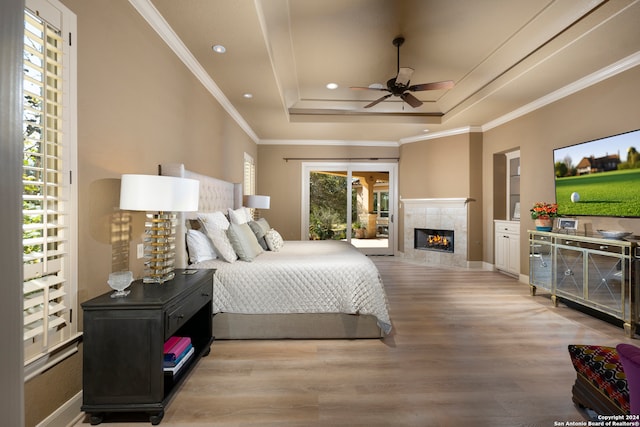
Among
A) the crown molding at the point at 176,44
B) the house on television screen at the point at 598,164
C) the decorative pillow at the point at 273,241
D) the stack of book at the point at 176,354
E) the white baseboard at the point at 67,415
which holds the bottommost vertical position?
the white baseboard at the point at 67,415

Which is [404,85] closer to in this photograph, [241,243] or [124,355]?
[241,243]

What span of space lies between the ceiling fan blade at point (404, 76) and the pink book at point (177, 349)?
133 inches

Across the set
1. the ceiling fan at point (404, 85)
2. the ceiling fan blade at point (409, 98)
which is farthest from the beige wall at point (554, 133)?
the ceiling fan blade at point (409, 98)

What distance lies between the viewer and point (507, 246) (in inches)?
211

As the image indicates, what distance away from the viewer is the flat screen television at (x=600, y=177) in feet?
10.4

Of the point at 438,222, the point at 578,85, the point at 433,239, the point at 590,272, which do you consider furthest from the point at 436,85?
the point at 433,239

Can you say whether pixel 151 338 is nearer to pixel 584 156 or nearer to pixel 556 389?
pixel 556 389

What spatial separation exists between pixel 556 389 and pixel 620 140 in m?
2.78

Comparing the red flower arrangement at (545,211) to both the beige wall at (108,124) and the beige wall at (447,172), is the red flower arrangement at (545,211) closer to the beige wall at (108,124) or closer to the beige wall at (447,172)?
the beige wall at (447,172)

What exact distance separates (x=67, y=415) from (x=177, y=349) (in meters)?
0.59

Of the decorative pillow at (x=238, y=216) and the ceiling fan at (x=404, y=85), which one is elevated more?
the ceiling fan at (x=404, y=85)

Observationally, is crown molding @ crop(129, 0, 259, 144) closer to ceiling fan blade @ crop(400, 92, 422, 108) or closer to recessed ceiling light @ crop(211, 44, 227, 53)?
recessed ceiling light @ crop(211, 44, 227, 53)

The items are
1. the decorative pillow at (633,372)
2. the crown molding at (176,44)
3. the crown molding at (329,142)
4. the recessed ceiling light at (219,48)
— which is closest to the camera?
the decorative pillow at (633,372)

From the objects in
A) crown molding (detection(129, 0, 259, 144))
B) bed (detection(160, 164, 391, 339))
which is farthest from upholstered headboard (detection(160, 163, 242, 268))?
crown molding (detection(129, 0, 259, 144))
